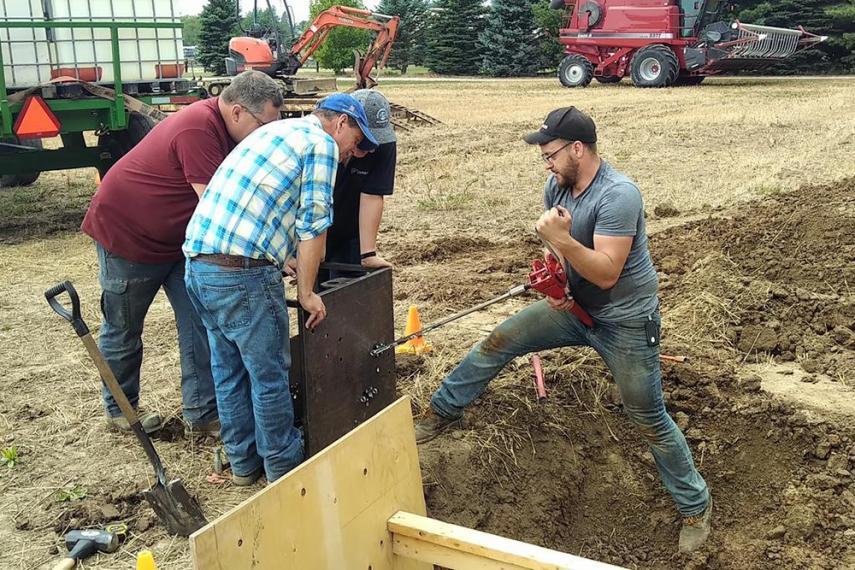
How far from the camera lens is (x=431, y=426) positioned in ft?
14.8

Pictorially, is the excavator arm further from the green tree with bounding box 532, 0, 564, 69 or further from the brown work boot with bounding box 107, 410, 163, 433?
the green tree with bounding box 532, 0, 564, 69

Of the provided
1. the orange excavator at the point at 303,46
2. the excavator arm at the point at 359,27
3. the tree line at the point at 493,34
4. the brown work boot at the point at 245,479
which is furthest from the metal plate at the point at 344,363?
the tree line at the point at 493,34

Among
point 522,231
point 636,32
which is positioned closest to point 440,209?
point 522,231

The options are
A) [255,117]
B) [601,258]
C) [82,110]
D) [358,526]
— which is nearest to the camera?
[358,526]

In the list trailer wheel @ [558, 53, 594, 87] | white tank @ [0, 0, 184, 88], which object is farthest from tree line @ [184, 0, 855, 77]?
white tank @ [0, 0, 184, 88]

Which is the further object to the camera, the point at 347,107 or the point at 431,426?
the point at 431,426

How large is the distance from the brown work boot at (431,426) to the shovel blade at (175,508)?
1272mm

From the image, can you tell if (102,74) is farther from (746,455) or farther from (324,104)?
(746,455)

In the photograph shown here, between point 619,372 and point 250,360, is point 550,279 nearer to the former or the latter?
point 619,372

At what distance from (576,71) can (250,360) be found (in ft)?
81.1

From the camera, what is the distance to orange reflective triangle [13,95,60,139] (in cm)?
791

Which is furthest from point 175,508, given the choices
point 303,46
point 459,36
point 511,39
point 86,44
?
point 459,36

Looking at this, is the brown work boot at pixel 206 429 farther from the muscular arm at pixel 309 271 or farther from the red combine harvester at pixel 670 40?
the red combine harvester at pixel 670 40

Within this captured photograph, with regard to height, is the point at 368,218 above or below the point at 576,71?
below
